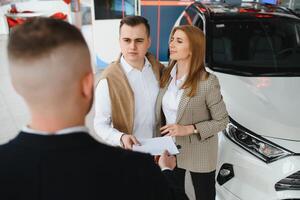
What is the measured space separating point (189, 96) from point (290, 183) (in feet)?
2.58

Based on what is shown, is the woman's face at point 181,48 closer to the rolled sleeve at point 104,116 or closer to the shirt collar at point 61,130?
the rolled sleeve at point 104,116

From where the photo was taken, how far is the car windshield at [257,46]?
274 cm

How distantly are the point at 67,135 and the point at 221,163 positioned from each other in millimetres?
1605

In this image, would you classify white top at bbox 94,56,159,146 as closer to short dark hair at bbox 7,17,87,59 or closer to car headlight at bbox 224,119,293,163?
car headlight at bbox 224,119,293,163

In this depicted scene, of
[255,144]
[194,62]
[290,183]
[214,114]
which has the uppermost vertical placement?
[194,62]

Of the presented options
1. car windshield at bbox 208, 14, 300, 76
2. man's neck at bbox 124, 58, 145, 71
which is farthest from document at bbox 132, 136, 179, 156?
car windshield at bbox 208, 14, 300, 76

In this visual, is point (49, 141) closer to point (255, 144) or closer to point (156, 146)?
point (156, 146)

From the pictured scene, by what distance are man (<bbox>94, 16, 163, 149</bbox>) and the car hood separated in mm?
762

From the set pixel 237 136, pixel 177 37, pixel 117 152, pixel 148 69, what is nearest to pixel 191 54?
pixel 177 37

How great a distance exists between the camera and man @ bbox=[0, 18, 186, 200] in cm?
67

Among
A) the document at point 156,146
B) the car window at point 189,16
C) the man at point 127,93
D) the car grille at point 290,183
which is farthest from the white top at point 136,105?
the car window at point 189,16

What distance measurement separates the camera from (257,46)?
9.83 ft

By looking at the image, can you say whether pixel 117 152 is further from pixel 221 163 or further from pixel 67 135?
pixel 221 163

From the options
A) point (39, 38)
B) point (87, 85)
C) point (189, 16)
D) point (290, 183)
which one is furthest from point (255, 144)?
point (189, 16)
